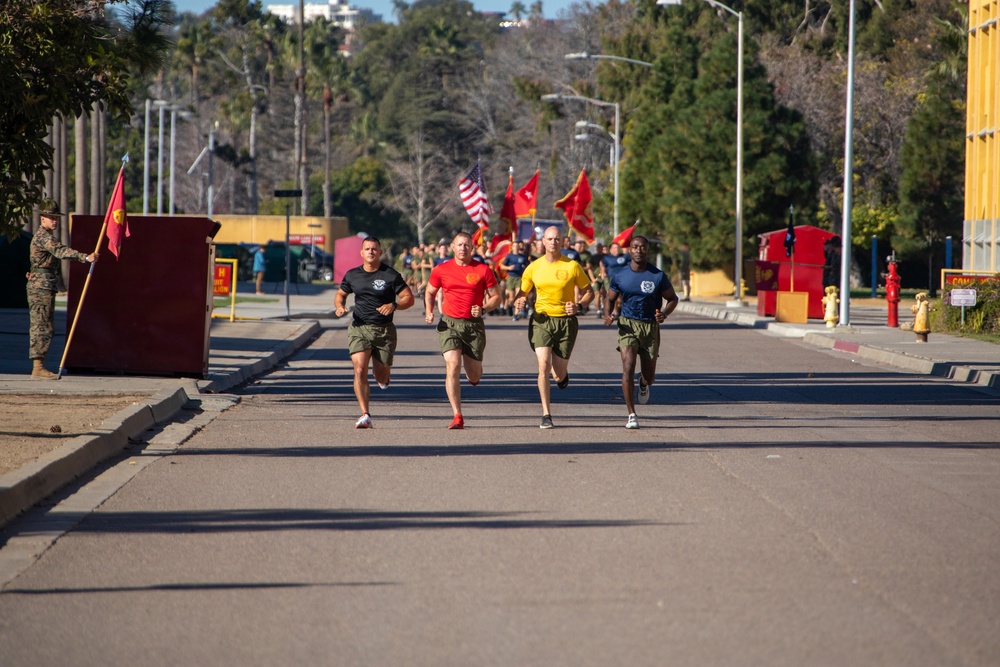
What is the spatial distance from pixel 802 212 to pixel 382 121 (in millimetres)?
52186

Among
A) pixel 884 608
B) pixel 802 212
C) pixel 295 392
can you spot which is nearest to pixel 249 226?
pixel 802 212

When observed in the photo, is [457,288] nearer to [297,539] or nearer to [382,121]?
[297,539]

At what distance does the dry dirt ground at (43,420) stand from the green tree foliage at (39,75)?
1705 mm

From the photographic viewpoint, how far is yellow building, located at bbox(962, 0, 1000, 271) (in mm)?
33719

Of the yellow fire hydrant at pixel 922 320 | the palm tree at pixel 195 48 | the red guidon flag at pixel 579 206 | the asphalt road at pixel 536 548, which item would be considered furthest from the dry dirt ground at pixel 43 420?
the palm tree at pixel 195 48

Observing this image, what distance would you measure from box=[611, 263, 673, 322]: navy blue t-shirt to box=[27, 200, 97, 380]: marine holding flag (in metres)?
6.09

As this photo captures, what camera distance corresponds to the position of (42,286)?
1600 cm

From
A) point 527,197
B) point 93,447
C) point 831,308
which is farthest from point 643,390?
point 527,197

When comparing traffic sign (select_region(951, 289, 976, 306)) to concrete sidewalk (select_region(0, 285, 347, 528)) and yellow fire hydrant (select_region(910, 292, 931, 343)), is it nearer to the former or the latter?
yellow fire hydrant (select_region(910, 292, 931, 343))

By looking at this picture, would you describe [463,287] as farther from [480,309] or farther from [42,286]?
[42,286]

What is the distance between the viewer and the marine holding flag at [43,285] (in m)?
15.9

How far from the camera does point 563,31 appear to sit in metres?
88.4

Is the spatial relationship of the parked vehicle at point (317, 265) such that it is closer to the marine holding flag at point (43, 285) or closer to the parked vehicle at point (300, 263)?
the parked vehicle at point (300, 263)

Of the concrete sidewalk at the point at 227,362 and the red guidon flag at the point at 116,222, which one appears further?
the red guidon flag at the point at 116,222
